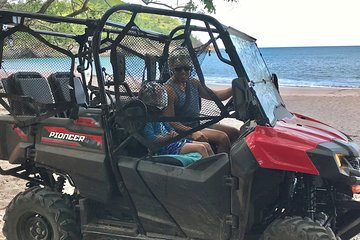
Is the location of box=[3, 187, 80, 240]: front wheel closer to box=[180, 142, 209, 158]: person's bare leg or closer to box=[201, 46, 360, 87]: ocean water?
box=[180, 142, 209, 158]: person's bare leg

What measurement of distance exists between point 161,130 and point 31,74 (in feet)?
5.44

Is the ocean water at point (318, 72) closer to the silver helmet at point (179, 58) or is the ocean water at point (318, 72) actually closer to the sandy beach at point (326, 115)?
the silver helmet at point (179, 58)

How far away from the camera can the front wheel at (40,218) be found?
4297 millimetres

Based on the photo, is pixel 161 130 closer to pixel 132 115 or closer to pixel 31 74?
pixel 132 115

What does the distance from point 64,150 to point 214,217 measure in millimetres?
1479

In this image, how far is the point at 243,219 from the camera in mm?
3619

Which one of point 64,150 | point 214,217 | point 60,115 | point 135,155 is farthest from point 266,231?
point 60,115

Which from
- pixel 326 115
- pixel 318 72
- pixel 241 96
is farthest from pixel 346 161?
pixel 318 72

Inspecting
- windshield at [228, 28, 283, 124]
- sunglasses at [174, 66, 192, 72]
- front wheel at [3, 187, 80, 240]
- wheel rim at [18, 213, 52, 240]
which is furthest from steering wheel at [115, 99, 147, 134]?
wheel rim at [18, 213, 52, 240]

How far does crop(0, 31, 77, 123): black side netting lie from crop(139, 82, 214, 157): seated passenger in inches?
32.5

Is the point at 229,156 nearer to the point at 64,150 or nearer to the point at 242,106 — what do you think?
the point at 242,106

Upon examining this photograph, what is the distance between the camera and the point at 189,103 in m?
3.93

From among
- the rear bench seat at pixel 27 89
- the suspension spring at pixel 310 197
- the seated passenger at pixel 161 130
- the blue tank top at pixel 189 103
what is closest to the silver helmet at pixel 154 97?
the seated passenger at pixel 161 130

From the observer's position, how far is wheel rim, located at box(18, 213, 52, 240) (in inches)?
173
